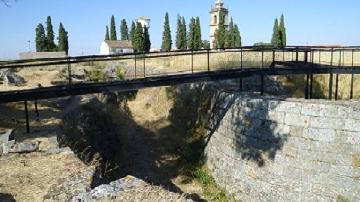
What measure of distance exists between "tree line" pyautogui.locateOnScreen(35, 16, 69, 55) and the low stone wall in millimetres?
43328

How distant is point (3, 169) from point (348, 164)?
7.93m

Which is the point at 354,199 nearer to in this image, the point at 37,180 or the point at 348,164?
the point at 348,164

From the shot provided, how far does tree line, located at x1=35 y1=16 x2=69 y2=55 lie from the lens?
5134cm

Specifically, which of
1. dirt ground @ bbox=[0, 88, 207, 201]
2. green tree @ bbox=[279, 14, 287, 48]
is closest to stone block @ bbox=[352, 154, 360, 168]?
dirt ground @ bbox=[0, 88, 207, 201]

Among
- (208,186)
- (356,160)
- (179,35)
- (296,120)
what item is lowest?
(208,186)

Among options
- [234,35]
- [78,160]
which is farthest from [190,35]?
[78,160]

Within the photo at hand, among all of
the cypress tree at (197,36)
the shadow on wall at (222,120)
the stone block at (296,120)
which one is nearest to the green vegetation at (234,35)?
the cypress tree at (197,36)

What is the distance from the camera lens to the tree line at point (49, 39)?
51.3 meters

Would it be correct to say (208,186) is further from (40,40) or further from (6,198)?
(40,40)

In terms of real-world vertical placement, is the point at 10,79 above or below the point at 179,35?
below

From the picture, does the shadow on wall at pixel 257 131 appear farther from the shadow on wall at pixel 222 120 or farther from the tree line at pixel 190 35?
the tree line at pixel 190 35

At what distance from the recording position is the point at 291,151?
1083 cm

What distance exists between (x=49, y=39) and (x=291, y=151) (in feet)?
155

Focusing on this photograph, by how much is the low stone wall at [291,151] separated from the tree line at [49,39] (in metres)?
43.3
